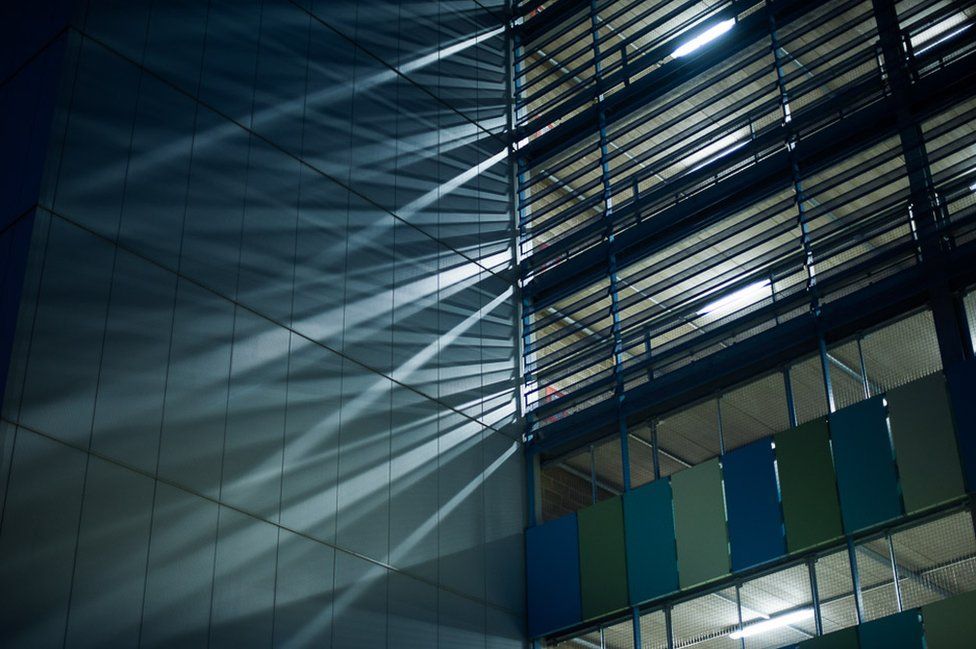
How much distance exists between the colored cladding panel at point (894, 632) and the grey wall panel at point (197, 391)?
9.98 m

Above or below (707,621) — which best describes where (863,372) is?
above

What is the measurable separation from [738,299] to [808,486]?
14.0 feet

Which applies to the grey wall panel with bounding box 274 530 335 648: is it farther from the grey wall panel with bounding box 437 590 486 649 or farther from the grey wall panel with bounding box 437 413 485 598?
the grey wall panel with bounding box 437 413 485 598

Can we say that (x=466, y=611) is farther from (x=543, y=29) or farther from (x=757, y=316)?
(x=543, y=29)

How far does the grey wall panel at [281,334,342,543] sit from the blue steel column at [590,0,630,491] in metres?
5.99

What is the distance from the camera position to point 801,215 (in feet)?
78.1

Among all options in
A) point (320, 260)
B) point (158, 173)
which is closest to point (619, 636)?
point (320, 260)

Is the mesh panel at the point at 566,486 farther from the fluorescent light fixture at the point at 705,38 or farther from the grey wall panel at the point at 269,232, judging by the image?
the fluorescent light fixture at the point at 705,38

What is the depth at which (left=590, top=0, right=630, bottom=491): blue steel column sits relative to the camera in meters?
25.0

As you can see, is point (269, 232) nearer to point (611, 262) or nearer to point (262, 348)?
point (262, 348)

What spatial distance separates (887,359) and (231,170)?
1144 centimetres

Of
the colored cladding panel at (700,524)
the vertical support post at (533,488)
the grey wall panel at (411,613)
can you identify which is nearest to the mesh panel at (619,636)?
the colored cladding panel at (700,524)

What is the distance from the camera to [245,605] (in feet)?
62.0

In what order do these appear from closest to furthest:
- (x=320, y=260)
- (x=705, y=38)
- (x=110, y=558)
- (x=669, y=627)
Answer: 1. (x=110, y=558)
2. (x=669, y=627)
3. (x=320, y=260)
4. (x=705, y=38)
